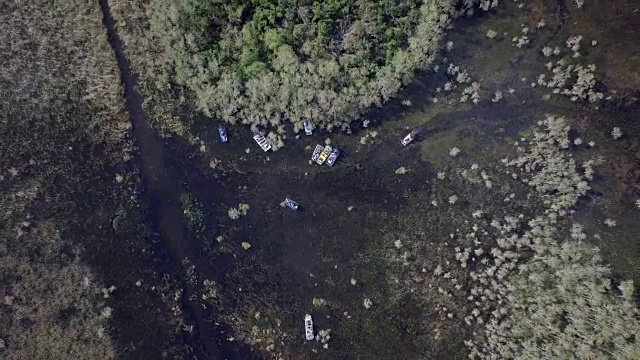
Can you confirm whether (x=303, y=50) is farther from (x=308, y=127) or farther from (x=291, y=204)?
(x=291, y=204)

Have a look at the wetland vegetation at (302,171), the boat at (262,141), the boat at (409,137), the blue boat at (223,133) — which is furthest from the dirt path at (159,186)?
the boat at (409,137)

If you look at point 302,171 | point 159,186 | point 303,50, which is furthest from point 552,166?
point 159,186

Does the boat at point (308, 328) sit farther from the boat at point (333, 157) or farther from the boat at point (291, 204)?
the boat at point (333, 157)

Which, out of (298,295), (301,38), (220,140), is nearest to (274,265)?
(298,295)

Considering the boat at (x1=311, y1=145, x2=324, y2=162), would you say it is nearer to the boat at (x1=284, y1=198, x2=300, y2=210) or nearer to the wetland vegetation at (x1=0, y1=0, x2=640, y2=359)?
the wetland vegetation at (x1=0, y1=0, x2=640, y2=359)

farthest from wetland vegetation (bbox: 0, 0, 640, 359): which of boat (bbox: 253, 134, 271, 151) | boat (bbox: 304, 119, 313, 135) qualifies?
boat (bbox: 253, 134, 271, 151)

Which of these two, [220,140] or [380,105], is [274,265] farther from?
[380,105]

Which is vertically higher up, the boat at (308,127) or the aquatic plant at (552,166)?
the boat at (308,127)
